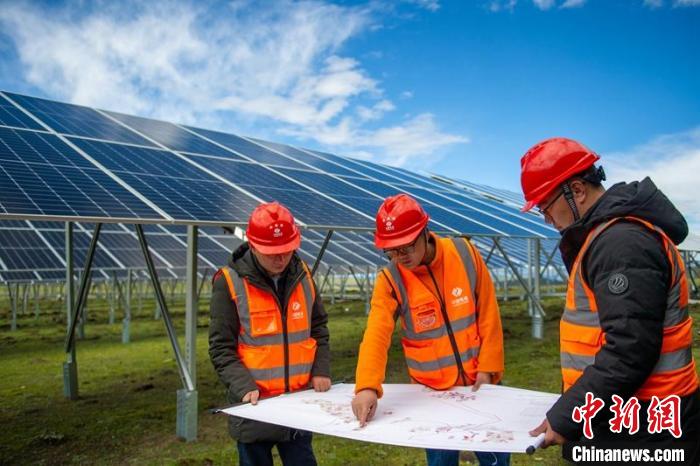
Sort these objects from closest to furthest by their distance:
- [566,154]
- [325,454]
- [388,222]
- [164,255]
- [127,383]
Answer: [566,154]
[388,222]
[325,454]
[127,383]
[164,255]

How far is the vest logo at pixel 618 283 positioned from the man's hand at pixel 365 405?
4.36 ft

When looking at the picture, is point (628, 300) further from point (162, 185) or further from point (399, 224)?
point (162, 185)

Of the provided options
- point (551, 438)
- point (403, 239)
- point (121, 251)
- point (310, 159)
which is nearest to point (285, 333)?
point (403, 239)

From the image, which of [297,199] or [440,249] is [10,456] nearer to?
[297,199]

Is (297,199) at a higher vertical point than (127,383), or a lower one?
higher

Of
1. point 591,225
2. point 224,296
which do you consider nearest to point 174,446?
point 224,296

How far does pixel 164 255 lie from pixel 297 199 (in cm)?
961

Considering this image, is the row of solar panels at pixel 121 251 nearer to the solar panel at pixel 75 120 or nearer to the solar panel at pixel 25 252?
the solar panel at pixel 25 252

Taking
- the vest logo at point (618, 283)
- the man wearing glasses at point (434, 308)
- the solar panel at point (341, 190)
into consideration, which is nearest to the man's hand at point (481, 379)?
the man wearing glasses at point (434, 308)

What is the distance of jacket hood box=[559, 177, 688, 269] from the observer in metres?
1.89

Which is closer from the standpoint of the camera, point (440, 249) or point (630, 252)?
point (630, 252)

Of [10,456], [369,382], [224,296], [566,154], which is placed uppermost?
[566,154]

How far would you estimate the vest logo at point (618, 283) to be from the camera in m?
1.79

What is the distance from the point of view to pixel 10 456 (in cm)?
604
